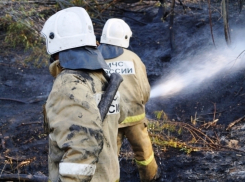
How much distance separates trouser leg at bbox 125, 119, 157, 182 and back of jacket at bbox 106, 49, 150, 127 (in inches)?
4.6

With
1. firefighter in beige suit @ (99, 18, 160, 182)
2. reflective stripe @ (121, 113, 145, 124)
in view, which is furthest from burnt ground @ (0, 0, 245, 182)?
reflective stripe @ (121, 113, 145, 124)

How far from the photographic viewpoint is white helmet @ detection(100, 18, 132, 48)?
4.11 m

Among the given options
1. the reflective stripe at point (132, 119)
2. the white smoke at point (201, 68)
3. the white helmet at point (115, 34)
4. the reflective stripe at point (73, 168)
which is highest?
the white smoke at point (201, 68)

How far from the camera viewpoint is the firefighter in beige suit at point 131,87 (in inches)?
155

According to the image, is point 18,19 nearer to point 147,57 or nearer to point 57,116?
point 147,57

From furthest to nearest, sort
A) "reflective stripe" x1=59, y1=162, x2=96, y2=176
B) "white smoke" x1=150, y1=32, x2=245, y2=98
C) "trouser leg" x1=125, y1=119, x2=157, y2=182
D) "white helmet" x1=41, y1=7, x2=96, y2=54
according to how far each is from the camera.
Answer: "white smoke" x1=150, y1=32, x2=245, y2=98 < "trouser leg" x1=125, y1=119, x2=157, y2=182 < "white helmet" x1=41, y1=7, x2=96, y2=54 < "reflective stripe" x1=59, y1=162, x2=96, y2=176

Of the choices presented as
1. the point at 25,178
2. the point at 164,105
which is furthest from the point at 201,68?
the point at 25,178

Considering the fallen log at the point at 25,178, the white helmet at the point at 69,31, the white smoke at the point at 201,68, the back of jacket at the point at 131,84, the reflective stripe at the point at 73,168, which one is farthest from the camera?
the white smoke at the point at 201,68

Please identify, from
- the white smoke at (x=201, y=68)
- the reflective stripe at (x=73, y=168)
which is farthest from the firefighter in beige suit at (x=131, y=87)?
the white smoke at (x=201, y=68)

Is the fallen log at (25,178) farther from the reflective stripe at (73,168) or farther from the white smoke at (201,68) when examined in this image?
the white smoke at (201,68)

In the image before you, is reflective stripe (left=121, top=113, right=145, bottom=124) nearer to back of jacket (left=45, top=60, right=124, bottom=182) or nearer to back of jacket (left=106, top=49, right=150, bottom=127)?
back of jacket (left=106, top=49, right=150, bottom=127)

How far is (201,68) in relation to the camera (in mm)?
7695

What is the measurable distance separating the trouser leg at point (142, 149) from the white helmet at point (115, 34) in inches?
39.3

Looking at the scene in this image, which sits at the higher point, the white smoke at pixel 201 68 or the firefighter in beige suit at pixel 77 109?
the white smoke at pixel 201 68
